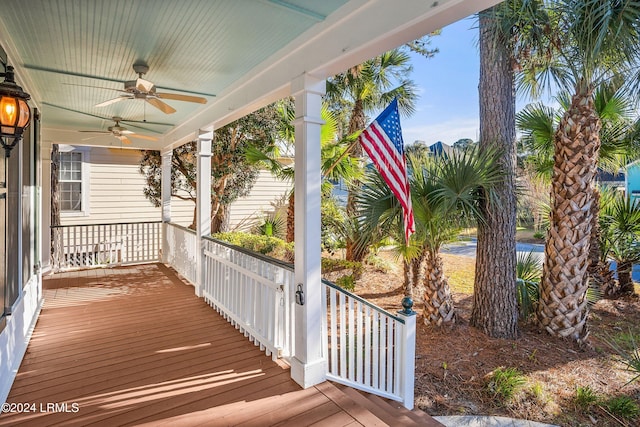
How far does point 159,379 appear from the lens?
3.22 metres

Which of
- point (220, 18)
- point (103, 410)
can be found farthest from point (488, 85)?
point (103, 410)

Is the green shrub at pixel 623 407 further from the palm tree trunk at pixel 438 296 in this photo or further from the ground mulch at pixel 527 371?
the palm tree trunk at pixel 438 296

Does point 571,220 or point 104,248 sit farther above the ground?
point 571,220

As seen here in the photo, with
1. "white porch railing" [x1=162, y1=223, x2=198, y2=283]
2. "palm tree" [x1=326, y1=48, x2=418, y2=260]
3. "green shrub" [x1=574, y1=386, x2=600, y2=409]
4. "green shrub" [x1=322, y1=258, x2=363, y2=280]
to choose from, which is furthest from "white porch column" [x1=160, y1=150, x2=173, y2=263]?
"green shrub" [x1=574, y1=386, x2=600, y2=409]

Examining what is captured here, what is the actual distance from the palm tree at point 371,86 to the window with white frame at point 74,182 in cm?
650

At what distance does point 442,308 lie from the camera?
5.45m

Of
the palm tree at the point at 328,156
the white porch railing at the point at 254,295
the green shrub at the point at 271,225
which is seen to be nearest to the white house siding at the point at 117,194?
the green shrub at the point at 271,225

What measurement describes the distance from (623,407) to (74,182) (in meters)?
11.2

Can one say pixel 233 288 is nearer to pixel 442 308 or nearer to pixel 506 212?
pixel 442 308

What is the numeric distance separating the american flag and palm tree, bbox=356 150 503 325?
161 centimetres

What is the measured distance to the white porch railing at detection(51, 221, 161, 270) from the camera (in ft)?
25.4

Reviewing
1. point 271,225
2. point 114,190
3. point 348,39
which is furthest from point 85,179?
point 348,39

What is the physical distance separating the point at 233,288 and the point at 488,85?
4.58 metres

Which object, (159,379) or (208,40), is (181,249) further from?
(208,40)
